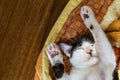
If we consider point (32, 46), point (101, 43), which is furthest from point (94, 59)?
point (32, 46)

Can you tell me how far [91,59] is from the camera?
53.3 inches

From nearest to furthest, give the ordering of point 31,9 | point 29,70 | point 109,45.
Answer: point 109,45 < point 29,70 < point 31,9

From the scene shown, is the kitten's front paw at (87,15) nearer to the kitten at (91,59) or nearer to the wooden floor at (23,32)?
the kitten at (91,59)

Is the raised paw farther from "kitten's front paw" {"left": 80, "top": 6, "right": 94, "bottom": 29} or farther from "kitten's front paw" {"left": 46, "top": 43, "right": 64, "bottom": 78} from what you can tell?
"kitten's front paw" {"left": 80, "top": 6, "right": 94, "bottom": 29}

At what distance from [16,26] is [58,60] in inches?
16.9

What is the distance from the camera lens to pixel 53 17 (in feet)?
5.72

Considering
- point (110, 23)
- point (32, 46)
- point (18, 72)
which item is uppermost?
point (110, 23)

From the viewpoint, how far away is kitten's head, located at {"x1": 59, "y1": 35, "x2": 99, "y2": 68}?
136 centimetres

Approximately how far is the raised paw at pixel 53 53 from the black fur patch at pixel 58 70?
37mm

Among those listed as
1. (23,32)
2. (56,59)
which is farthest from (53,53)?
(23,32)

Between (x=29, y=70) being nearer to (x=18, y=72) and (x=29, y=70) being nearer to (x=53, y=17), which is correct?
(x=18, y=72)

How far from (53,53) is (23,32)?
0.33 m

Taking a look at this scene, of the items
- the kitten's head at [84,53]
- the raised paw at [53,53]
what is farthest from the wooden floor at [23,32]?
the kitten's head at [84,53]

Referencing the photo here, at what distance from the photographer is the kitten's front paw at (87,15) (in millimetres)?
1446
